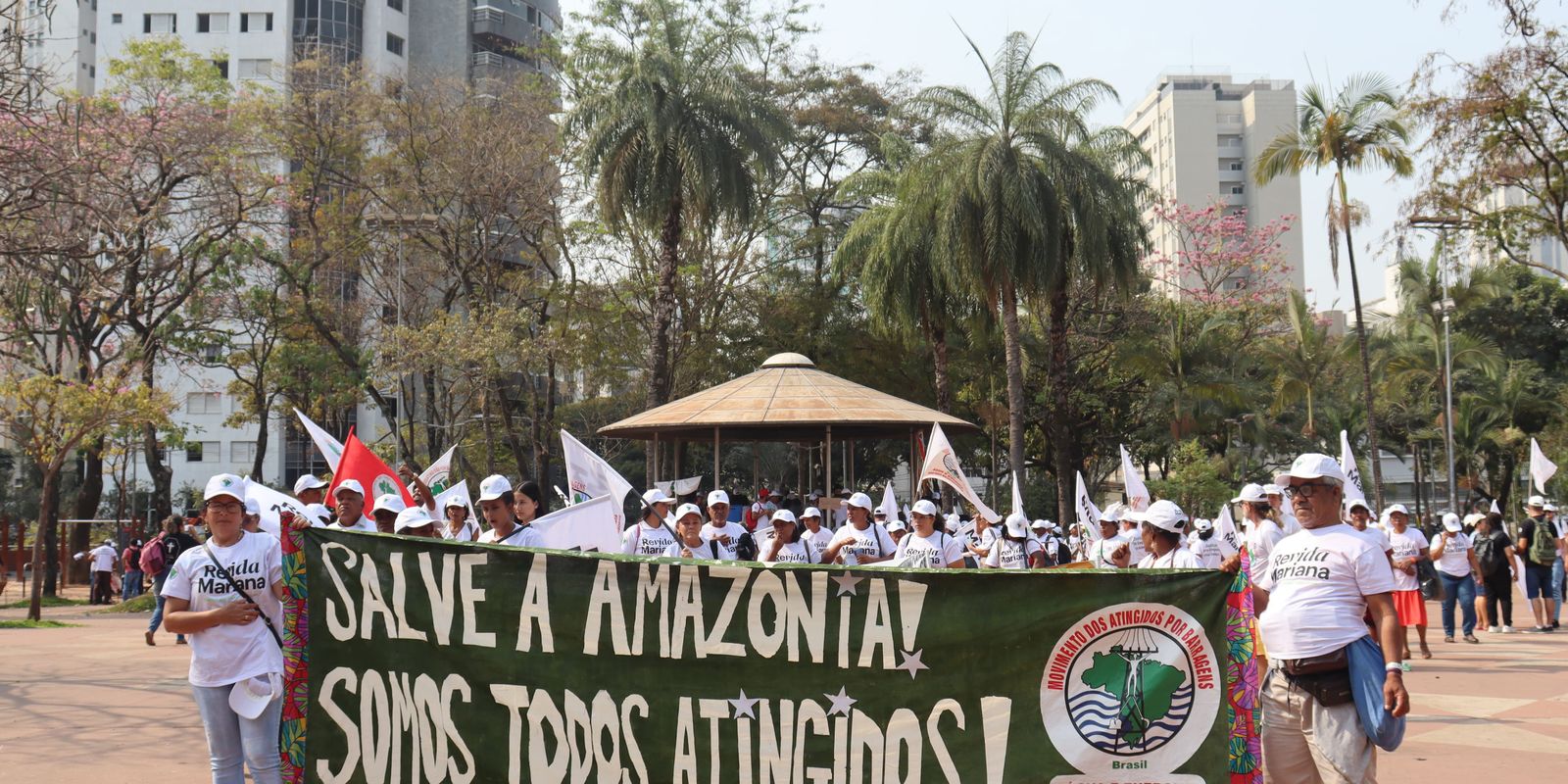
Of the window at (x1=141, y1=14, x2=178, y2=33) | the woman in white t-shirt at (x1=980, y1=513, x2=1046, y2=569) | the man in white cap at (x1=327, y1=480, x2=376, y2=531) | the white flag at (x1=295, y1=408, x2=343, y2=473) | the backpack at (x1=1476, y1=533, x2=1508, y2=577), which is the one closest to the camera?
the man in white cap at (x1=327, y1=480, x2=376, y2=531)

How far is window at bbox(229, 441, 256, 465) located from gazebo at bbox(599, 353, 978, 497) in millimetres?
41708

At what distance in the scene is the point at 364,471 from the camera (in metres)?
10.7

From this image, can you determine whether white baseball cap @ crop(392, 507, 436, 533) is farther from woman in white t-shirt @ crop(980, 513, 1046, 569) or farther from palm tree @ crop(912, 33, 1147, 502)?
palm tree @ crop(912, 33, 1147, 502)

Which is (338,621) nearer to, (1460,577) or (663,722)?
(663,722)

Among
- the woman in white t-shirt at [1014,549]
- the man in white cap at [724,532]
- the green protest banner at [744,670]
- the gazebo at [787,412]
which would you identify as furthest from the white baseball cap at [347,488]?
the gazebo at [787,412]

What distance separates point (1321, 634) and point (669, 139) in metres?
25.8

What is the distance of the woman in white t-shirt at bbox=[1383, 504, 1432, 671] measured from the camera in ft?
46.3

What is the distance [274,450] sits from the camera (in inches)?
2426

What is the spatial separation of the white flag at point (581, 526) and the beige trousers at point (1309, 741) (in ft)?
13.8

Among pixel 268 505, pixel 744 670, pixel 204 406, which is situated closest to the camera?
pixel 744 670

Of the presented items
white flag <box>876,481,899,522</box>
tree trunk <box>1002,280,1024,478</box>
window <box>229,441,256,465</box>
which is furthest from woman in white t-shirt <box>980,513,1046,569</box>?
window <box>229,441,256,465</box>

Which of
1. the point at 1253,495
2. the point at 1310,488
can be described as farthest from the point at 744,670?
the point at 1253,495

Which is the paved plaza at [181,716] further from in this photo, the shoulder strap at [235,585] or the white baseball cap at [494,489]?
the shoulder strap at [235,585]

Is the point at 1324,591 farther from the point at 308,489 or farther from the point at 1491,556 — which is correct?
the point at 1491,556
